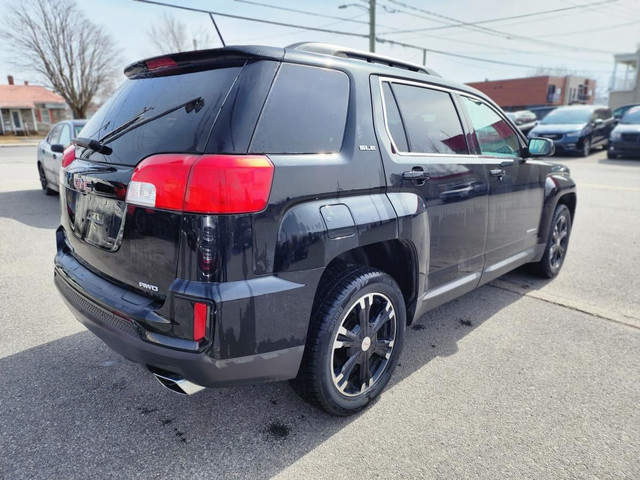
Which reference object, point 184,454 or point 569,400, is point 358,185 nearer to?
point 184,454

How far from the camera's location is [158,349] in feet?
6.34

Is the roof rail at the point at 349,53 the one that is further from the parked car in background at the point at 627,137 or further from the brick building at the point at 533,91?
the brick building at the point at 533,91

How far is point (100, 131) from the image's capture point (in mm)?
2492

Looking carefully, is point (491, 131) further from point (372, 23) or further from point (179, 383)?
point (372, 23)

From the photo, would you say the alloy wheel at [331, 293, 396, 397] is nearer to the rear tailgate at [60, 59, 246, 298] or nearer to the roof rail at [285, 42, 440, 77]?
the rear tailgate at [60, 59, 246, 298]

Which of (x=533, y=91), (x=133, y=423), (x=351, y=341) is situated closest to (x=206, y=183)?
(x=351, y=341)

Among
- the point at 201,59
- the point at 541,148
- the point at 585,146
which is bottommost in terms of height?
the point at 585,146

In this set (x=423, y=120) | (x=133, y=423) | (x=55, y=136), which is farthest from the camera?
(x=55, y=136)

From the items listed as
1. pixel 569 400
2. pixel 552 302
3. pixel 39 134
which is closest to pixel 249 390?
pixel 569 400

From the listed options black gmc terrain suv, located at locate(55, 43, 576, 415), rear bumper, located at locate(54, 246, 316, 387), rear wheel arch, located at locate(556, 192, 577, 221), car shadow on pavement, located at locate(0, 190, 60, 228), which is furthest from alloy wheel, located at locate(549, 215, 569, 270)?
car shadow on pavement, located at locate(0, 190, 60, 228)

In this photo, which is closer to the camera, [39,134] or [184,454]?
[184,454]

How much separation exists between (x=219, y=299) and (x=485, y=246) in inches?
92.8

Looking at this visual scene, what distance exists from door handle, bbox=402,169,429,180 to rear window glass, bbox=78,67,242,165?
110cm

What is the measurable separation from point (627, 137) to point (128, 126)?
1735 cm
